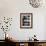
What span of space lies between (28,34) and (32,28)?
0.81 feet

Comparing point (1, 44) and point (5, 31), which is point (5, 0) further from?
point (1, 44)

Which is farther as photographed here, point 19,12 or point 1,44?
point 19,12

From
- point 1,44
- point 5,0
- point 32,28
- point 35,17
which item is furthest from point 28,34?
point 5,0

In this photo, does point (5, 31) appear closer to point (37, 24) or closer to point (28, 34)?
point (28, 34)

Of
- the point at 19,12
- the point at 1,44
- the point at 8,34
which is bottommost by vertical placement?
the point at 1,44

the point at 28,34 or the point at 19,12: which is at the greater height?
the point at 19,12

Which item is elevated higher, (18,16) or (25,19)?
(18,16)

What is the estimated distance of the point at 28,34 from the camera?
4773 mm

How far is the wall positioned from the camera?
4.76 meters

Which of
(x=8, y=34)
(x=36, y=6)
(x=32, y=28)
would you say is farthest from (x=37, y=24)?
(x=8, y=34)

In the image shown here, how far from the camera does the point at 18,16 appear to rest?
4777 mm

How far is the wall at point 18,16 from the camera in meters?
4.76

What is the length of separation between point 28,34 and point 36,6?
39.1 inches

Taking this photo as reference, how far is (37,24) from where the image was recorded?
4781 mm
